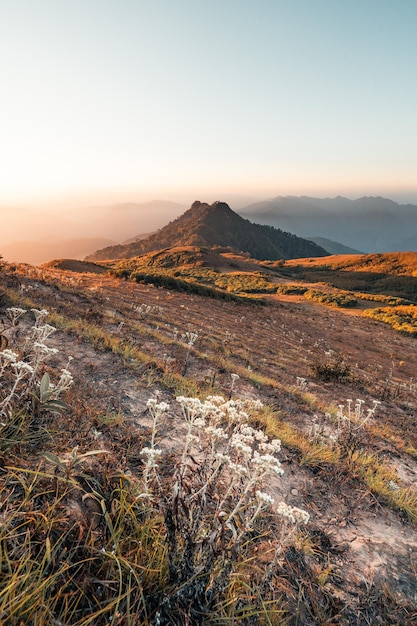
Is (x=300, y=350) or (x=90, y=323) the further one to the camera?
(x=300, y=350)

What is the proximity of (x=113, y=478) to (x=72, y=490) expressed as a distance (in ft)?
1.25

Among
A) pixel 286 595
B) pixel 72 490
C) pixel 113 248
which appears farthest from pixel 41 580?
pixel 113 248

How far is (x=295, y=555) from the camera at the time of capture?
286 cm

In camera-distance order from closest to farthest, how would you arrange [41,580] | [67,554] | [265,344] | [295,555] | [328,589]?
[41,580] → [67,554] → [328,589] → [295,555] → [265,344]

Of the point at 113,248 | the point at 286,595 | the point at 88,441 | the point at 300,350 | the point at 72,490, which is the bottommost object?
the point at 113,248


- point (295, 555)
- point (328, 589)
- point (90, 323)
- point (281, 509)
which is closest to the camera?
point (281, 509)

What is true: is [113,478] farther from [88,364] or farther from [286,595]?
[88,364]

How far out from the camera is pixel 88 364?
571cm

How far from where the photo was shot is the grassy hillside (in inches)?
74.8

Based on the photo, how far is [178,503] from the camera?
2.11 metres

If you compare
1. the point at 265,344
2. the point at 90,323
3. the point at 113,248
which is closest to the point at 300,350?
the point at 265,344

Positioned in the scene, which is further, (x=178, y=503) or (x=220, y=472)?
(x=220, y=472)

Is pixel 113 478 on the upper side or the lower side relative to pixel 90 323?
upper

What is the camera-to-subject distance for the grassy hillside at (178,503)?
6.23ft
